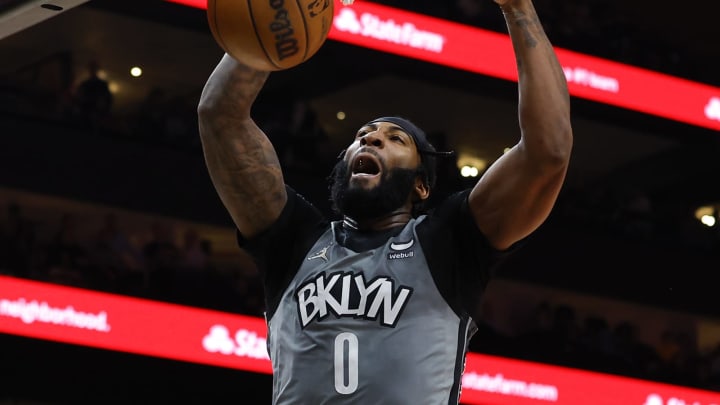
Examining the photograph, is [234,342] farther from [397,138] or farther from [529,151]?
[529,151]

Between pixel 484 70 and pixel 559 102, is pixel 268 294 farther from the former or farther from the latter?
pixel 484 70

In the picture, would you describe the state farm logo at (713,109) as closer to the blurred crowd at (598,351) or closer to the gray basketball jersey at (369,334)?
the blurred crowd at (598,351)

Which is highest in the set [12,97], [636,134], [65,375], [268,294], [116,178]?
[268,294]

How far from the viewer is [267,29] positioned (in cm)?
296

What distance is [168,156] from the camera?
11.7m

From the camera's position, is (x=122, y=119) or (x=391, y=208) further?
(x=122, y=119)

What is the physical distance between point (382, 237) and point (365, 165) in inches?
8.1

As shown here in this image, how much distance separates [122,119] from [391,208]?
918 cm

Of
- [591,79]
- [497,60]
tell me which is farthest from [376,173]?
[591,79]

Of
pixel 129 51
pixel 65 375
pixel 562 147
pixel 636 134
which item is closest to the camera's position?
pixel 562 147

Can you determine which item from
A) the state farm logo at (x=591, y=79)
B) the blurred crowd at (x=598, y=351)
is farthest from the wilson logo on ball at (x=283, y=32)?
the state farm logo at (x=591, y=79)

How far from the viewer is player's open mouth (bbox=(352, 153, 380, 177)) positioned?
10.6 feet

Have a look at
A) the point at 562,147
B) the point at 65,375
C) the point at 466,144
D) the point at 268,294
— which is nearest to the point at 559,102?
the point at 562,147

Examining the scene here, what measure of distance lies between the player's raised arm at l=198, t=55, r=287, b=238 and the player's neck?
0.70 ft
